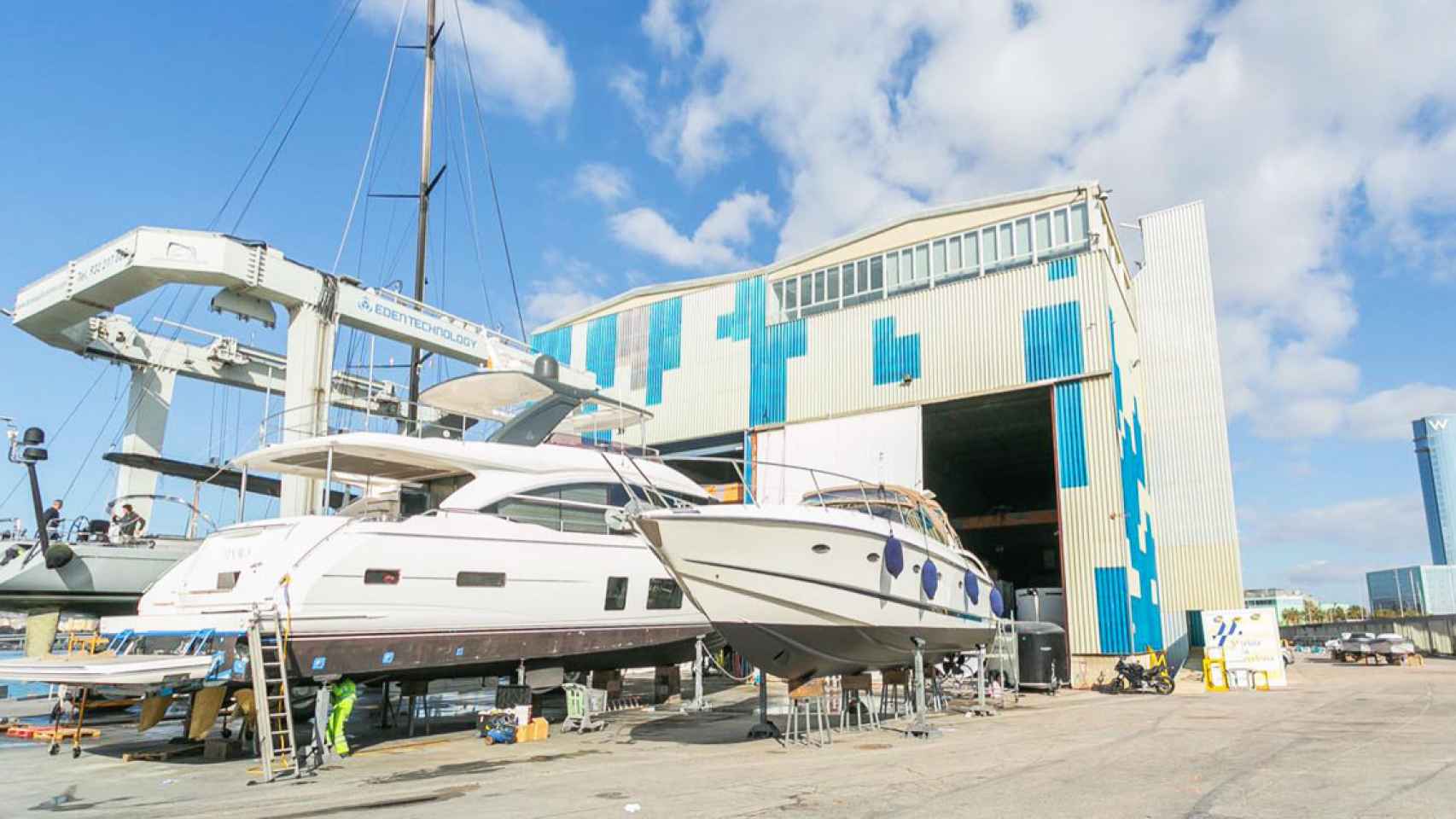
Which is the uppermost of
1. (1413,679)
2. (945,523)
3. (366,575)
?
(945,523)

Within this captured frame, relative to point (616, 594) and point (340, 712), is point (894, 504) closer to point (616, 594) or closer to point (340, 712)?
point (616, 594)

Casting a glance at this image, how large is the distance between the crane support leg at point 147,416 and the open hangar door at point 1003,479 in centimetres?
1757

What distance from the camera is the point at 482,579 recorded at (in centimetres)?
965

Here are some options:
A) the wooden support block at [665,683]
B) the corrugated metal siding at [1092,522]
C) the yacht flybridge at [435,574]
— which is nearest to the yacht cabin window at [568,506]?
the yacht flybridge at [435,574]

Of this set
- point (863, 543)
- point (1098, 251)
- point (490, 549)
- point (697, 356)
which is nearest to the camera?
point (863, 543)

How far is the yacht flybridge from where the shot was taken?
8.30 m

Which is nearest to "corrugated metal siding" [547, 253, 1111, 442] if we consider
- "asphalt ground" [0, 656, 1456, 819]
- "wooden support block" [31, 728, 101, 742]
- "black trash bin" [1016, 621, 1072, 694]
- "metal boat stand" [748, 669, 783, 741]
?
"black trash bin" [1016, 621, 1072, 694]

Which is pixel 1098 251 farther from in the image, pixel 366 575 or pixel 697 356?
pixel 366 575

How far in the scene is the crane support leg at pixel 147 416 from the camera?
18.2 meters

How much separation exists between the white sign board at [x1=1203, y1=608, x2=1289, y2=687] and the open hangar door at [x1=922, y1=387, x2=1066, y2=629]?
3.05 m

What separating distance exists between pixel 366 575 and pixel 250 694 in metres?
1.88

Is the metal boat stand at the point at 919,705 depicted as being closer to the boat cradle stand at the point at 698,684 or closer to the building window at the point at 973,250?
the boat cradle stand at the point at 698,684

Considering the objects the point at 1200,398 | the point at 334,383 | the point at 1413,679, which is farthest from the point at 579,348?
the point at 1413,679

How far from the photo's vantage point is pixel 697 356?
24594mm
